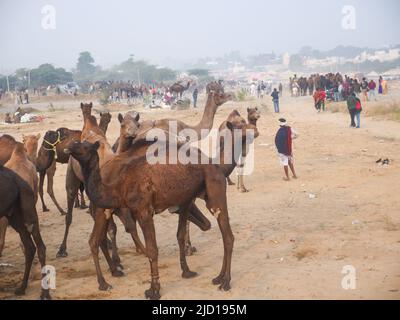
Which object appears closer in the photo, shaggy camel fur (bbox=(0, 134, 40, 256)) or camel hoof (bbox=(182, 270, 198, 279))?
camel hoof (bbox=(182, 270, 198, 279))

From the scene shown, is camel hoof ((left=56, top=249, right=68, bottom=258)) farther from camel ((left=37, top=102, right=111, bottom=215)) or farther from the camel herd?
camel ((left=37, top=102, right=111, bottom=215))

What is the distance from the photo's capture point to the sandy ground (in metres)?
6.48

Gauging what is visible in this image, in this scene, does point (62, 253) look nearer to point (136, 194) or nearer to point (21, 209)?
point (21, 209)

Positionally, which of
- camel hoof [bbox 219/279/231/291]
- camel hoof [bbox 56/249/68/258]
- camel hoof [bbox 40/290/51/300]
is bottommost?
camel hoof [bbox 56/249/68/258]

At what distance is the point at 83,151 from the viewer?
6008 mm

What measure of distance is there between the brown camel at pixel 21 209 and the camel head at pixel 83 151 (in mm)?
853

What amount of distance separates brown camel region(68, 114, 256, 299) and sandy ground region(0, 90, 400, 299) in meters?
0.45

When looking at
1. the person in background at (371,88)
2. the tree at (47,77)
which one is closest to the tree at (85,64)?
the tree at (47,77)

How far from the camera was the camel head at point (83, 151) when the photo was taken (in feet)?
19.5

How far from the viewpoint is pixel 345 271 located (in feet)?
21.9

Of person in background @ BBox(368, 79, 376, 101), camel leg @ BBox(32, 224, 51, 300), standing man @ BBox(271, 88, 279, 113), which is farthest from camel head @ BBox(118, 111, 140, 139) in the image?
person in background @ BBox(368, 79, 376, 101)

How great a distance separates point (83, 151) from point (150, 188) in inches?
33.9

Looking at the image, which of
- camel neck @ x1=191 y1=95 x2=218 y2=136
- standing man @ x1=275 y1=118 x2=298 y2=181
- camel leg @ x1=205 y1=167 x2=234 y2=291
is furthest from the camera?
standing man @ x1=275 y1=118 x2=298 y2=181

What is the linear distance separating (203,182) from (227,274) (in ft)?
3.59
